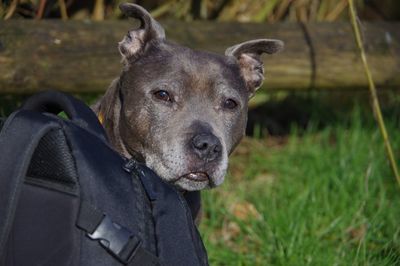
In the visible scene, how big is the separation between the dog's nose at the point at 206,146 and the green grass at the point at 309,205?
0.87m

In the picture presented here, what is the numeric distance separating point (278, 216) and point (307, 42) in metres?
1.47

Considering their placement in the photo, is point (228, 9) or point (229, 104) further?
point (228, 9)

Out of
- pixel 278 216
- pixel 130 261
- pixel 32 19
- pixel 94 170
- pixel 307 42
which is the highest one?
pixel 94 170

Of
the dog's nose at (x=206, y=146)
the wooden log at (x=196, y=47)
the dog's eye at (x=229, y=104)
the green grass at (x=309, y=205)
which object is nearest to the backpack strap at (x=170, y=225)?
the dog's nose at (x=206, y=146)

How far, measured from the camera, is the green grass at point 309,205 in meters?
4.45

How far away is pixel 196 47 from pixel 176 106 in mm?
1358

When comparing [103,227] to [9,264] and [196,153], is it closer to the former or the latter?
[9,264]

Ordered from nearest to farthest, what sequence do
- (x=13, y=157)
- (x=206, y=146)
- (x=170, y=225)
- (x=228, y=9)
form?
(x=13, y=157)
(x=170, y=225)
(x=206, y=146)
(x=228, y=9)

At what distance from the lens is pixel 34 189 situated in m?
2.73

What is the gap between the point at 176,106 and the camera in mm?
3916

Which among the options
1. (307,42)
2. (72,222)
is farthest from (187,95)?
(307,42)

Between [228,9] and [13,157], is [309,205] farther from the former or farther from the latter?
[13,157]

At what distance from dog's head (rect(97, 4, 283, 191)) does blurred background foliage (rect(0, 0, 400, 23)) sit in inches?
44.9

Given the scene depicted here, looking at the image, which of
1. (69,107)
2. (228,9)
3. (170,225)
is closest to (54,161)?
(69,107)
